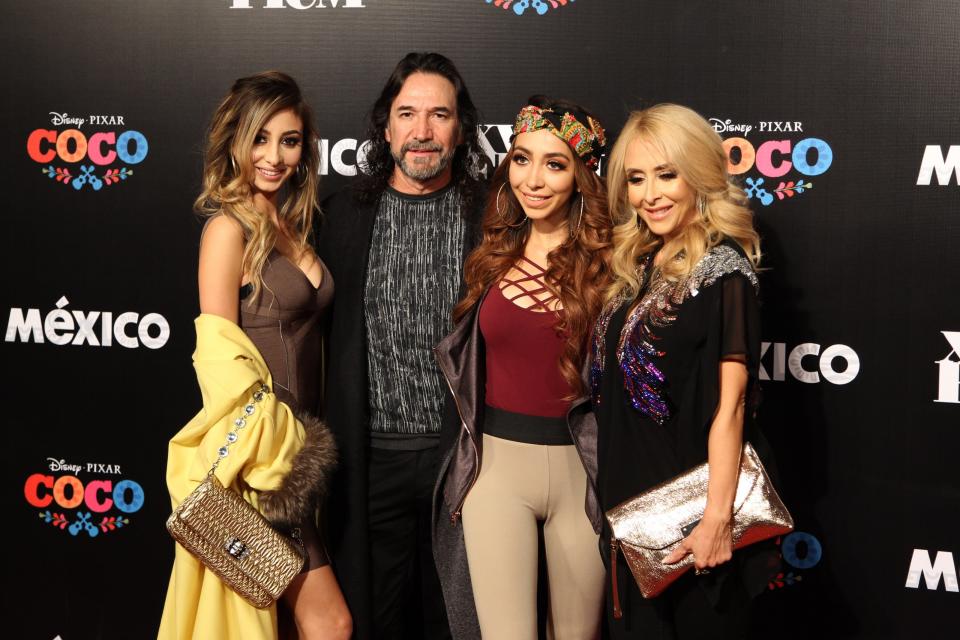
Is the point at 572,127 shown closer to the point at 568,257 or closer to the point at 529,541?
the point at 568,257

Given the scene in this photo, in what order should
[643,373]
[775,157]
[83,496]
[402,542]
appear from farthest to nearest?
[83,496]
[775,157]
[402,542]
[643,373]

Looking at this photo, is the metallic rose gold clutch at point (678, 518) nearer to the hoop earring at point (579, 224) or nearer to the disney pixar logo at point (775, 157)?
the hoop earring at point (579, 224)

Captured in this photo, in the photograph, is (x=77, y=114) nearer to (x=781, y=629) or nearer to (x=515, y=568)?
(x=515, y=568)

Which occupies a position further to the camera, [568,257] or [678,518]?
[568,257]

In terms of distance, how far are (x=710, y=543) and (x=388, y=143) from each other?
1.58 metres

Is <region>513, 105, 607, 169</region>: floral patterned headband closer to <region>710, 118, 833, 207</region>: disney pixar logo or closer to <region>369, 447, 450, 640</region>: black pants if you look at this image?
<region>710, 118, 833, 207</region>: disney pixar logo

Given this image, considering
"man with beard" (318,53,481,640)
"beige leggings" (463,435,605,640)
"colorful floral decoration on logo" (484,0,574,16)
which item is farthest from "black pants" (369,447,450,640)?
"colorful floral decoration on logo" (484,0,574,16)

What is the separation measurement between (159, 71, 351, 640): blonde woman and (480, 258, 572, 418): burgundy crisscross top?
20.4 inches

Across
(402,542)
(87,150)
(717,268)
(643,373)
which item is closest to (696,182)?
(717,268)

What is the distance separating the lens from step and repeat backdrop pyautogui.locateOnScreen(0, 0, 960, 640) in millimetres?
3025

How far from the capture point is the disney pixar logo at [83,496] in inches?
142

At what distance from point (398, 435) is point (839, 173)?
1672 mm

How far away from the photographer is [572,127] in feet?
8.35

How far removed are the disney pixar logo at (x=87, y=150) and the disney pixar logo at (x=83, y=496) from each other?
1.10 meters
